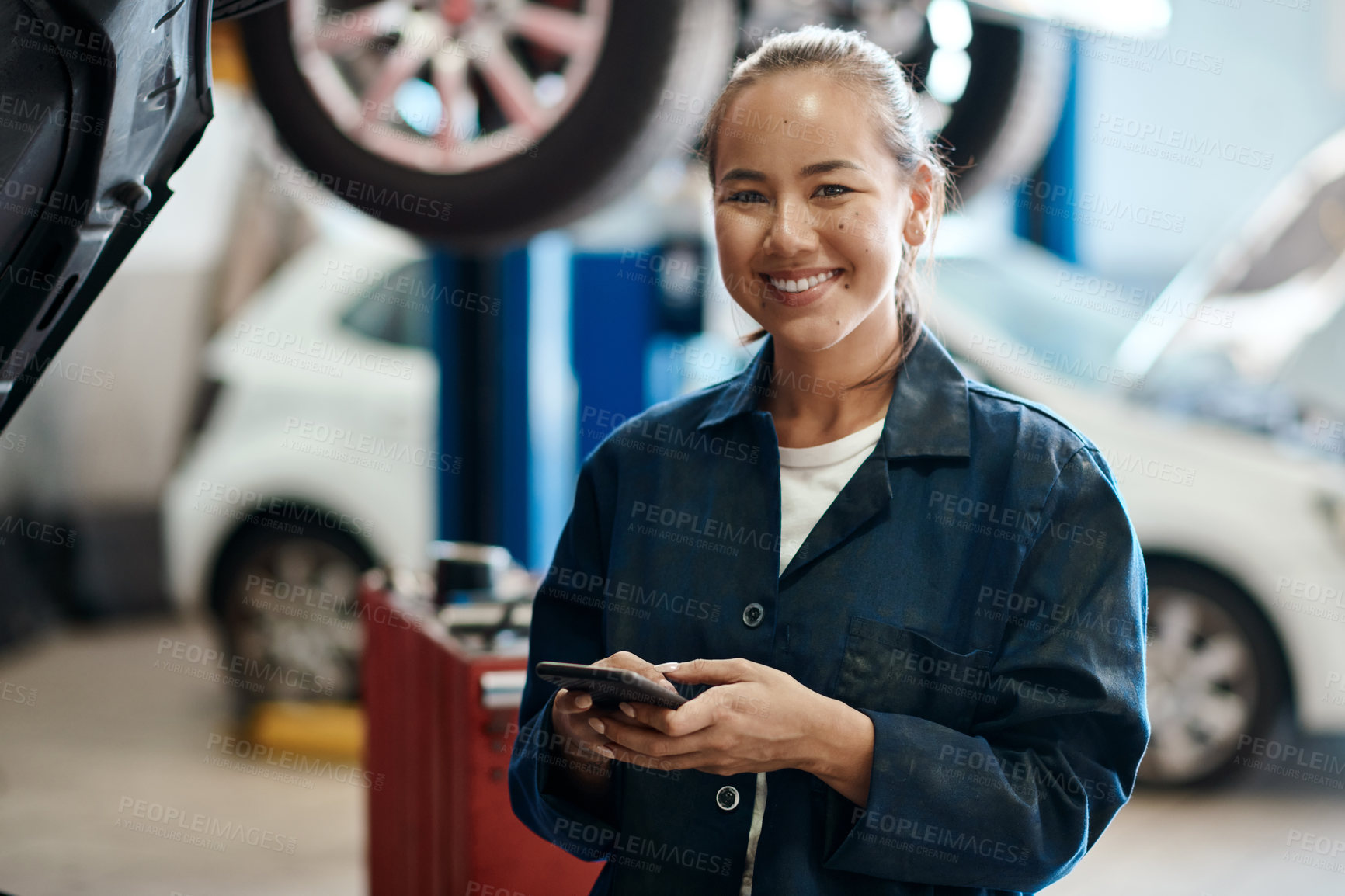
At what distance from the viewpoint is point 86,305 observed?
52.2 inches

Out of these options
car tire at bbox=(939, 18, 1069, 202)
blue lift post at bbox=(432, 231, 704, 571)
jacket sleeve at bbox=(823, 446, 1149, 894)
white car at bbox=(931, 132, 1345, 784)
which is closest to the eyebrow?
jacket sleeve at bbox=(823, 446, 1149, 894)

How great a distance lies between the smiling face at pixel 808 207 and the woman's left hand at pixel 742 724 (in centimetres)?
33

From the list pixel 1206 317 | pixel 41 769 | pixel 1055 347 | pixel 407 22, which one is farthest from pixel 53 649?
pixel 1206 317

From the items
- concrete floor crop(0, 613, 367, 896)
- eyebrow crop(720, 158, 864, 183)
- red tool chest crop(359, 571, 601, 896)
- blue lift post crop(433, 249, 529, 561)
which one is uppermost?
eyebrow crop(720, 158, 864, 183)

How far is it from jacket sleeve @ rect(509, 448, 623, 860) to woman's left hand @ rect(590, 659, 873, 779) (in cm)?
21

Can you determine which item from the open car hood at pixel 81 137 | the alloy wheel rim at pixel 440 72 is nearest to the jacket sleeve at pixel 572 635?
the open car hood at pixel 81 137

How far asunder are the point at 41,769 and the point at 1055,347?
3.72 m

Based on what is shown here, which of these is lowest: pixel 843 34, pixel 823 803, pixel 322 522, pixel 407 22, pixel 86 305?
pixel 322 522

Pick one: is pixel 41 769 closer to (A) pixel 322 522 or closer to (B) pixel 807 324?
(A) pixel 322 522

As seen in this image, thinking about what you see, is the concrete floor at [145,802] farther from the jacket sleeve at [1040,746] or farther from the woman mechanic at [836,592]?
the jacket sleeve at [1040,746]

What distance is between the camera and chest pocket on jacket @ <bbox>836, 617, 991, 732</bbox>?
1.05 metres

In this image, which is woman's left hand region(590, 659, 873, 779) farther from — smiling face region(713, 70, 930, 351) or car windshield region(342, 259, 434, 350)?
car windshield region(342, 259, 434, 350)

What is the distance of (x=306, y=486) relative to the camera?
13.6 feet

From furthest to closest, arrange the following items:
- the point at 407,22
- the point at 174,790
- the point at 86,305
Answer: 1. the point at 174,790
2. the point at 407,22
3. the point at 86,305
